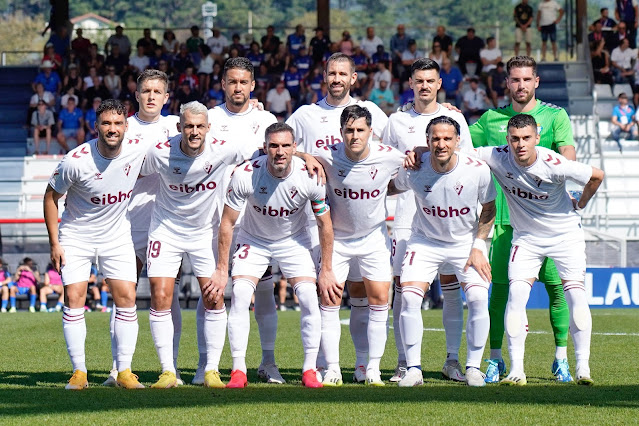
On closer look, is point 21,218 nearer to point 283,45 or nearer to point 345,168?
point 283,45

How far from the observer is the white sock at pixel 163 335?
28.4 ft

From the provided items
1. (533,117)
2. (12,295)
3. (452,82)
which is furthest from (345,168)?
(452,82)

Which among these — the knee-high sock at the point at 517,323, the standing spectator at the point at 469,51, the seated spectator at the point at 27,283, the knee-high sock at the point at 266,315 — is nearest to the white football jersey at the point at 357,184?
the knee-high sock at the point at 266,315

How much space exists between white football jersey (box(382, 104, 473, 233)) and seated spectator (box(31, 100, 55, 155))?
16.9 meters

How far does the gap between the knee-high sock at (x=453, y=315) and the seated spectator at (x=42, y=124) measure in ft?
57.1

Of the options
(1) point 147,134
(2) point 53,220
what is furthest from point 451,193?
(2) point 53,220

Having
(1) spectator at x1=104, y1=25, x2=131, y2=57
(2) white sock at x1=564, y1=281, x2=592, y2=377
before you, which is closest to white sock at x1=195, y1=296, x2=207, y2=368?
(2) white sock at x1=564, y1=281, x2=592, y2=377

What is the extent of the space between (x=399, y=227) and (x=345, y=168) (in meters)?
1.02

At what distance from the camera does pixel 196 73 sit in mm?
26484

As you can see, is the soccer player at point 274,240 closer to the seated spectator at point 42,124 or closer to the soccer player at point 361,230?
the soccer player at point 361,230

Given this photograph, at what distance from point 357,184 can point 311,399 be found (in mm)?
1959

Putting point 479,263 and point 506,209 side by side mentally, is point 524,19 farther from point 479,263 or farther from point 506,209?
point 479,263

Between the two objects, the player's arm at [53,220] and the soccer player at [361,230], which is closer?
the player's arm at [53,220]

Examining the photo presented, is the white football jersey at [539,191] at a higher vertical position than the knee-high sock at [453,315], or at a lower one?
higher
